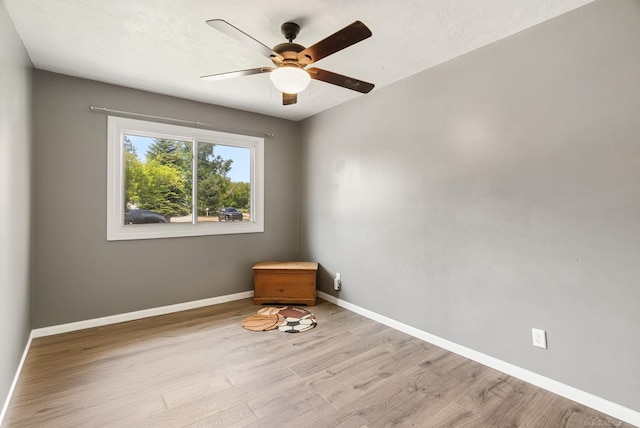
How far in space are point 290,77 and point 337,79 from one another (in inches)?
15.0

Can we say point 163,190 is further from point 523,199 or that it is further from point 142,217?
point 523,199

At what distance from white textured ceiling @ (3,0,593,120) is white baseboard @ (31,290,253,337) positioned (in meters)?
2.40

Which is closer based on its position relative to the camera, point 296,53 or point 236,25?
point 296,53

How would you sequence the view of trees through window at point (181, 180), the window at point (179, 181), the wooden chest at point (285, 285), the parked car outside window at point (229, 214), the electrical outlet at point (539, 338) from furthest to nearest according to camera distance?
the parked car outside window at point (229, 214), the wooden chest at point (285, 285), the view of trees through window at point (181, 180), the window at point (179, 181), the electrical outlet at point (539, 338)

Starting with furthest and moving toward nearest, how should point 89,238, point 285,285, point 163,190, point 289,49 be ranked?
point 285,285
point 163,190
point 89,238
point 289,49

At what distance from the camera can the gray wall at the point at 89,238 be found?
270 centimetres

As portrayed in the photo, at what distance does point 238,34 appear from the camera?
1.59m

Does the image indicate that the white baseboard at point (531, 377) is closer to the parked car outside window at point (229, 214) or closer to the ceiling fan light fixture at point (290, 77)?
the parked car outside window at point (229, 214)

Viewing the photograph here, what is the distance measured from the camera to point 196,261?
3.51m

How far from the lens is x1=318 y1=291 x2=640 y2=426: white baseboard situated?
1676mm

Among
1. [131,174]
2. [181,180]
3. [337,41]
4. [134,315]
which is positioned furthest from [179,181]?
[337,41]

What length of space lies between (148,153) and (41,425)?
8.23 ft

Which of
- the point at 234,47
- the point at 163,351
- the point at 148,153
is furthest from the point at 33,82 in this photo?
the point at 163,351

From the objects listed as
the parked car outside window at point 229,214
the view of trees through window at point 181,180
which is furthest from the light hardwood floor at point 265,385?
the parked car outside window at point 229,214
